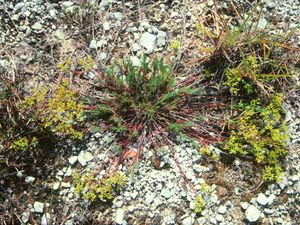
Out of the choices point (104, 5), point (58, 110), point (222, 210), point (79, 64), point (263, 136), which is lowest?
point (222, 210)

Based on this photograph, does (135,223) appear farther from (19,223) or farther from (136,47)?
(136,47)

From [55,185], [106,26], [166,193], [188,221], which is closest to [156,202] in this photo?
[166,193]

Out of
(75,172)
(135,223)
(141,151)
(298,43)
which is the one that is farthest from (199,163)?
(298,43)

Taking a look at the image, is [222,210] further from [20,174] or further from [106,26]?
[106,26]

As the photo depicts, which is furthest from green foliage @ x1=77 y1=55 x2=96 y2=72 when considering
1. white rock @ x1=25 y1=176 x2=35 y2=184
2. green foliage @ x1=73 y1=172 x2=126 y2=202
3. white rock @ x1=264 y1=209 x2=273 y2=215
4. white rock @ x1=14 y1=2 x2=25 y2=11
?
white rock @ x1=264 y1=209 x2=273 y2=215

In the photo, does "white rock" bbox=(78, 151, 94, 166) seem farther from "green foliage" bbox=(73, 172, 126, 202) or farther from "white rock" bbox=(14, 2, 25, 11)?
"white rock" bbox=(14, 2, 25, 11)

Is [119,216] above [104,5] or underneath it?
underneath
